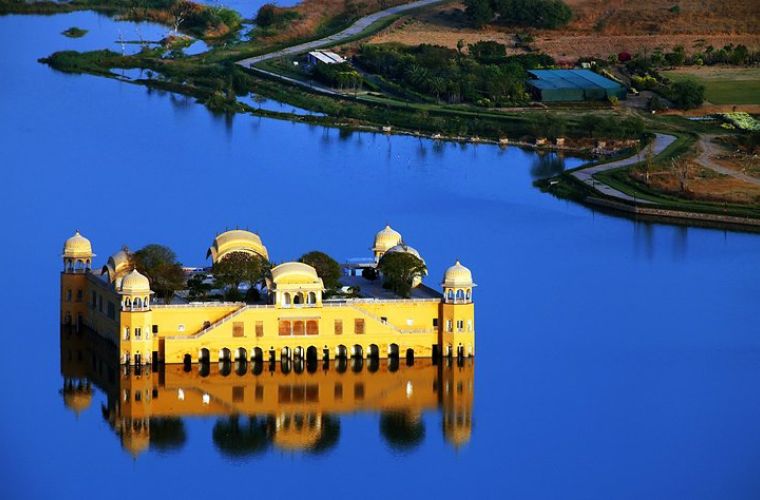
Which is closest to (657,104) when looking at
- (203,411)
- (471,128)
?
(471,128)

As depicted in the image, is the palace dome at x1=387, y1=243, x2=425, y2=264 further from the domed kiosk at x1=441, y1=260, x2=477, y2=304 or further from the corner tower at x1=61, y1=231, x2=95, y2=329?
the corner tower at x1=61, y1=231, x2=95, y2=329

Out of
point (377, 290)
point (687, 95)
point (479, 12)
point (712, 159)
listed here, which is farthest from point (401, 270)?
point (479, 12)

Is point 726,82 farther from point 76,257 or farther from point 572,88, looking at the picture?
point 76,257

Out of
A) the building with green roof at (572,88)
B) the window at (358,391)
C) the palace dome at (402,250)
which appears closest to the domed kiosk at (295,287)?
the window at (358,391)

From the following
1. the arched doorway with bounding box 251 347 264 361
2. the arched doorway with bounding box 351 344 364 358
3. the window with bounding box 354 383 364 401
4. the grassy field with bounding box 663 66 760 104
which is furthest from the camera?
the grassy field with bounding box 663 66 760 104

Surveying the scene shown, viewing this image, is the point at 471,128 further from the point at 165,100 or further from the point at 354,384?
the point at 354,384

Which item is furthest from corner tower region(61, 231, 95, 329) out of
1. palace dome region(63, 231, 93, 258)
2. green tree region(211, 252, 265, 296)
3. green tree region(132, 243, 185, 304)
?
green tree region(211, 252, 265, 296)
